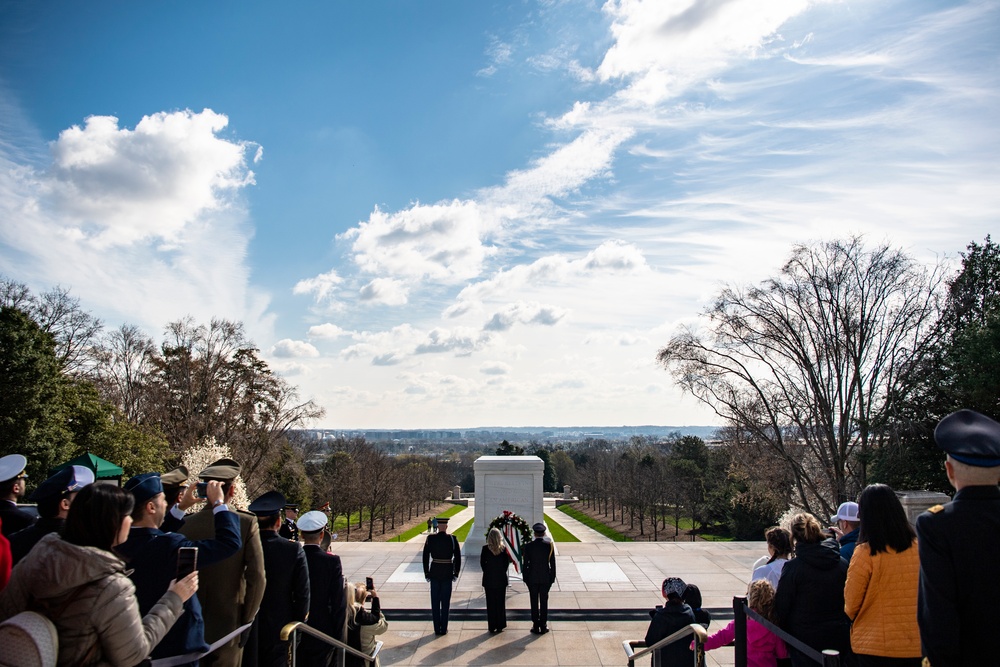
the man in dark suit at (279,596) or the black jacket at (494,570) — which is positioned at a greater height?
the man in dark suit at (279,596)

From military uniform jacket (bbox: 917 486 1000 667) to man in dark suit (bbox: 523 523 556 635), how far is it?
20.0ft

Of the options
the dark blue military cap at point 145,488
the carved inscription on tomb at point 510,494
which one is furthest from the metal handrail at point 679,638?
the carved inscription on tomb at point 510,494

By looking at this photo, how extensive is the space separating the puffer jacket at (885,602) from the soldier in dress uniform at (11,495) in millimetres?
5562

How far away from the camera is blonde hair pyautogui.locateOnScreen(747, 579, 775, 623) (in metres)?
4.34

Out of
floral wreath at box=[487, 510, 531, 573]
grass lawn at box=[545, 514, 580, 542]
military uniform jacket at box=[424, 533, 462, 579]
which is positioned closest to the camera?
military uniform jacket at box=[424, 533, 462, 579]

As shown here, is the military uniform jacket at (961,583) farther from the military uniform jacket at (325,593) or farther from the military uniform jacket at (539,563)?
the military uniform jacket at (539,563)

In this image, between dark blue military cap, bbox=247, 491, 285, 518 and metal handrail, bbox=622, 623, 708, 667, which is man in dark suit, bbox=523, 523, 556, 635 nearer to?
metal handrail, bbox=622, 623, 708, 667

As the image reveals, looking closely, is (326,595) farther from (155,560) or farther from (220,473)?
(155,560)

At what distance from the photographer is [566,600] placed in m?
9.80

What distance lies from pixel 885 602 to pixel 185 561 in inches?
151

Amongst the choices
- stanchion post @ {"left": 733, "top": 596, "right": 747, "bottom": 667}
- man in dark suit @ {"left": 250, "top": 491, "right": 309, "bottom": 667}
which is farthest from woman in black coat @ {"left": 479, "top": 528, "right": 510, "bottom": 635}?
stanchion post @ {"left": 733, "top": 596, "right": 747, "bottom": 667}

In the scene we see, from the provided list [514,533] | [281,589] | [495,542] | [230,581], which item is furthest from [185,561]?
[514,533]

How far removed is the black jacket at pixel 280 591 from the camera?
4.73 metres

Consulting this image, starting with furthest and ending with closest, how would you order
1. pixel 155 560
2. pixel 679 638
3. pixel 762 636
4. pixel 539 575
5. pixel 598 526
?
1. pixel 598 526
2. pixel 539 575
3. pixel 679 638
4. pixel 762 636
5. pixel 155 560
